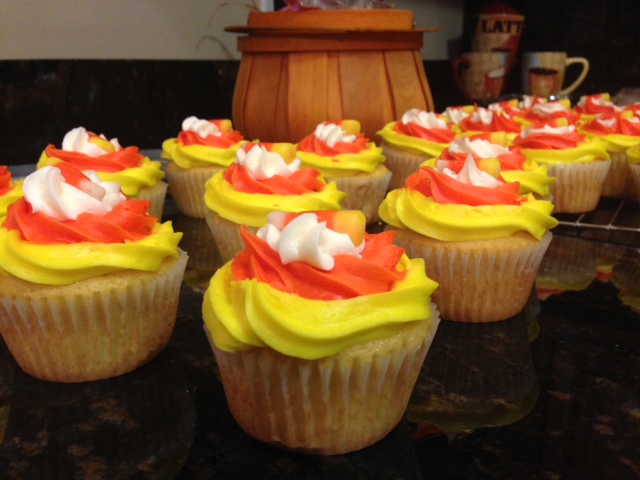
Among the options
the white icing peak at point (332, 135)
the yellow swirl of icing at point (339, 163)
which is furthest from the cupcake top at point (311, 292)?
the white icing peak at point (332, 135)

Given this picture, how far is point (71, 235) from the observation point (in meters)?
1.69

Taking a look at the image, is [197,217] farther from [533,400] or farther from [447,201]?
[533,400]

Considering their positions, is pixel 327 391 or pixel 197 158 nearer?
pixel 327 391

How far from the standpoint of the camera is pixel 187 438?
4.90 feet

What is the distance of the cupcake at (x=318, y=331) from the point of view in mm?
1314

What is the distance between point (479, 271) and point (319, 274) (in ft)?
2.91

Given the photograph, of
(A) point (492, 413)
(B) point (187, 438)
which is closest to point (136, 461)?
(B) point (187, 438)

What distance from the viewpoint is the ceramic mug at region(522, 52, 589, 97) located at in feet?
16.8

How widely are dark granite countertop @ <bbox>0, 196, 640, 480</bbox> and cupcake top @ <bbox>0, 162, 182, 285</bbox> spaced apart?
32 centimetres

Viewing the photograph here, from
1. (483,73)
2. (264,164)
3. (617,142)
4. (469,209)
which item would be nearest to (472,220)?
→ (469,209)

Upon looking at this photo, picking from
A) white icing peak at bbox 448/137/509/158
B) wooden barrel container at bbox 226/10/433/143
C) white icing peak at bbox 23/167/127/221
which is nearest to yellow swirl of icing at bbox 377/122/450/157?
wooden barrel container at bbox 226/10/433/143

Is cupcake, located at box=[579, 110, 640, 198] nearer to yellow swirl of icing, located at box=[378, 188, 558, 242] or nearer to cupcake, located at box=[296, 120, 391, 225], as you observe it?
cupcake, located at box=[296, 120, 391, 225]

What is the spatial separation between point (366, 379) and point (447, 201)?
33.2 inches

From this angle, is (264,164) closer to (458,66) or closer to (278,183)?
(278,183)
